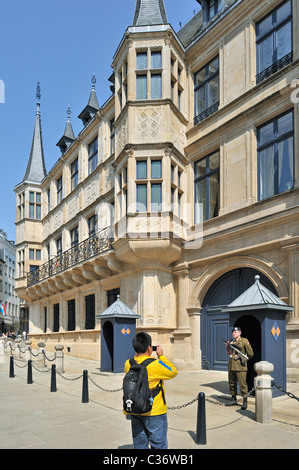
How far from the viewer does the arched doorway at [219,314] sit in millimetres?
14445

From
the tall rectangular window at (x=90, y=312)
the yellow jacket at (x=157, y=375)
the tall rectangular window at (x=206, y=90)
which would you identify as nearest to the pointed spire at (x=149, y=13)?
the tall rectangular window at (x=206, y=90)

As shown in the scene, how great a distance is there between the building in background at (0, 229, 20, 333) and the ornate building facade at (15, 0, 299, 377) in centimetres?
5589

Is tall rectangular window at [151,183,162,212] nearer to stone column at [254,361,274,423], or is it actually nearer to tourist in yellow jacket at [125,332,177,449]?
stone column at [254,361,274,423]

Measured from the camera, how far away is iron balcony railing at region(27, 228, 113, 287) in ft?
65.0

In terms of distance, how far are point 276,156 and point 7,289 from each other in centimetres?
6984

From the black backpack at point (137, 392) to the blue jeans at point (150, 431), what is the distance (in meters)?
0.19

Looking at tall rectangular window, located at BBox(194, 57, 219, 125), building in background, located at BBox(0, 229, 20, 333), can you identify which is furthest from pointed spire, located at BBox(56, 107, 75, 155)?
building in background, located at BBox(0, 229, 20, 333)

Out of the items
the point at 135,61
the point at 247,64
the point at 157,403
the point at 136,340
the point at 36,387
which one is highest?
the point at 135,61

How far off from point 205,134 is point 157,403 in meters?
13.1

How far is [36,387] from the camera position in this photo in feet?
39.7

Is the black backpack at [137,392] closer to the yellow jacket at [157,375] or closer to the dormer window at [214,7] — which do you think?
the yellow jacket at [157,375]

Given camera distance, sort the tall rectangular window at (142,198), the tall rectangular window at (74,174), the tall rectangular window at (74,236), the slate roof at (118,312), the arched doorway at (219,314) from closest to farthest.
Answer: the slate roof at (118,312)
the arched doorway at (219,314)
the tall rectangular window at (142,198)
the tall rectangular window at (74,236)
the tall rectangular window at (74,174)
